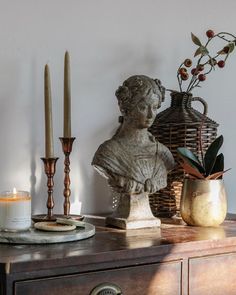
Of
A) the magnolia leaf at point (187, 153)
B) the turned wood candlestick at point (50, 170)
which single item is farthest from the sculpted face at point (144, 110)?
the turned wood candlestick at point (50, 170)

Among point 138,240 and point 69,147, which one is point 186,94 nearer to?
point 69,147

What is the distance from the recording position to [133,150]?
1179mm

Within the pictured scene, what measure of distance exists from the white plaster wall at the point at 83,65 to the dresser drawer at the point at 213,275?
0.46 meters

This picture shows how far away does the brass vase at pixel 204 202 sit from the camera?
3.92ft

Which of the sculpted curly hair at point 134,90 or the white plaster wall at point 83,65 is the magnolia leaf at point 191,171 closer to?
the sculpted curly hair at point 134,90

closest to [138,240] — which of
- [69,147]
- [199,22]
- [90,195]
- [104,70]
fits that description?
[69,147]

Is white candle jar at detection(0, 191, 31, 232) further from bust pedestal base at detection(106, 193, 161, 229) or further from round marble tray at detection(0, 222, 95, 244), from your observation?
bust pedestal base at detection(106, 193, 161, 229)

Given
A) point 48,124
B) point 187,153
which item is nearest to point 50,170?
point 48,124

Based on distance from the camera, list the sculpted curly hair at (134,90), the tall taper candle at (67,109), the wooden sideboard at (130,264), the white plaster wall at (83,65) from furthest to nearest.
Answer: the white plaster wall at (83,65) → the tall taper candle at (67,109) → the sculpted curly hair at (134,90) → the wooden sideboard at (130,264)

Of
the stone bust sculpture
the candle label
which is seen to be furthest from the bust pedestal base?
the candle label

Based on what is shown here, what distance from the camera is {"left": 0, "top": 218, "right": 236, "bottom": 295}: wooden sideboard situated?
2.85ft

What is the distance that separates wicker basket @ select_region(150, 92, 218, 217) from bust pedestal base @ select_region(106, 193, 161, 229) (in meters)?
0.18

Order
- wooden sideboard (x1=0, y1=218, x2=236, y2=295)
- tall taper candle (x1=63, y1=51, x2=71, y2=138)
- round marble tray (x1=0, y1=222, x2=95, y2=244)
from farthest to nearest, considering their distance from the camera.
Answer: tall taper candle (x1=63, y1=51, x2=71, y2=138) < round marble tray (x1=0, y1=222, x2=95, y2=244) < wooden sideboard (x1=0, y1=218, x2=236, y2=295)

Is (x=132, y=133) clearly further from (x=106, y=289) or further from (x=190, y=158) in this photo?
(x=106, y=289)
